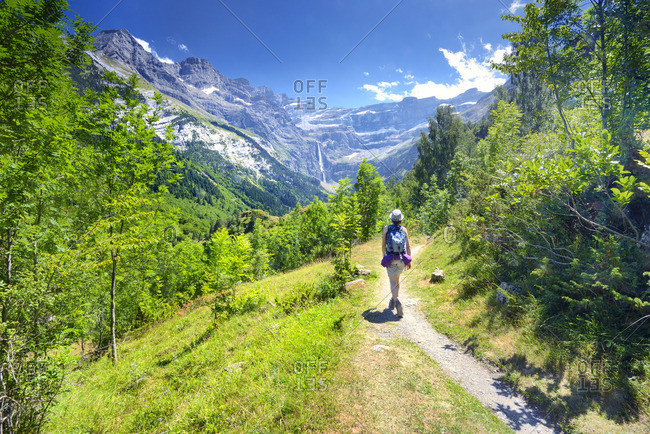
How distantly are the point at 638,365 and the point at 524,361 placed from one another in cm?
180

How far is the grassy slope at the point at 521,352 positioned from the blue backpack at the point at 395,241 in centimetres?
282

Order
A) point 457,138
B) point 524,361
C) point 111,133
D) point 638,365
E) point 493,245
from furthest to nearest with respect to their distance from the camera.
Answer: point 457,138
point 493,245
point 111,133
point 524,361
point 638,365

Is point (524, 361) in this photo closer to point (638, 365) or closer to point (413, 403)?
point (638, 365)

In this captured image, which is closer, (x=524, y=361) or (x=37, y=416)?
(x=37, y=416)

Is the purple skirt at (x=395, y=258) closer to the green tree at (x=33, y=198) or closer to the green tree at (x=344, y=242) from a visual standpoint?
the green tree at (x=344, y=242)

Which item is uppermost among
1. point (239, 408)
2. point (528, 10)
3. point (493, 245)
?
point (528, 10)

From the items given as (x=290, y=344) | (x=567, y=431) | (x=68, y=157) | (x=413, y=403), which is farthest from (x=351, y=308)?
(x=68, y=157)

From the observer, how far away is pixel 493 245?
10125mm

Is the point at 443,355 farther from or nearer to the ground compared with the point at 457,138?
nearer to the ground

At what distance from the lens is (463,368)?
5.90m

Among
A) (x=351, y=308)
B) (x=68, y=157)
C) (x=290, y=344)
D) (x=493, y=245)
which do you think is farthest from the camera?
(x=493, y=245)

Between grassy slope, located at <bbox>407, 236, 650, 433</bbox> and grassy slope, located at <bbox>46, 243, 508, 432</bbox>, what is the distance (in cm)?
151

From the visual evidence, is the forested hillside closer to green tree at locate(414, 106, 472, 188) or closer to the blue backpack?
the blue backpack

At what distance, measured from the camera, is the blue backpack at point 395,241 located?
7621 mm
